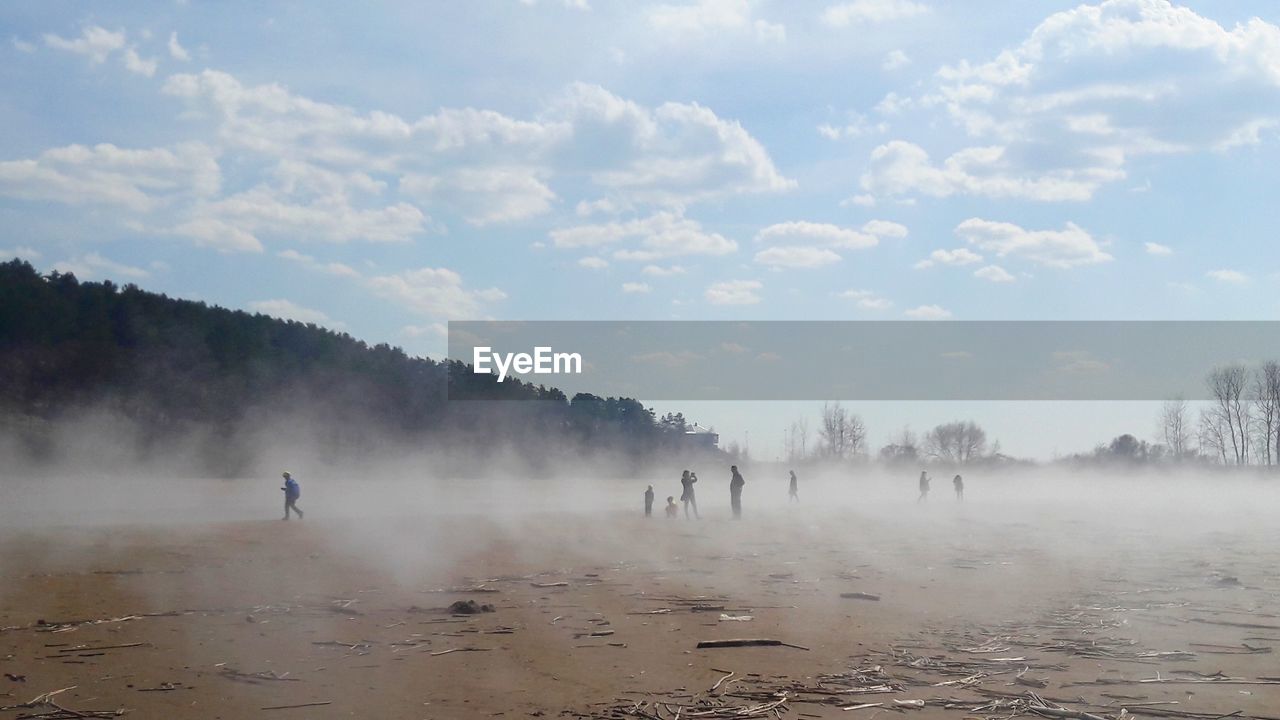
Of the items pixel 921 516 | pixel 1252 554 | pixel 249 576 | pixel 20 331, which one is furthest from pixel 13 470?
pixel 1252 554

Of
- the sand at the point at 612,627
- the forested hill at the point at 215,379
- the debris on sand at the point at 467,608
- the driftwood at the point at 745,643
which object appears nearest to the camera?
the sand at the point at 612,627

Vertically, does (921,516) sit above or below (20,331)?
below

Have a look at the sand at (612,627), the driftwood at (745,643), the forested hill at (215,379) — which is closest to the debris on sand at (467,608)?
the sand at (612,627)

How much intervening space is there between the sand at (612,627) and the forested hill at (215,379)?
78.8 ft

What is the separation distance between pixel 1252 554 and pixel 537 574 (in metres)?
15.7

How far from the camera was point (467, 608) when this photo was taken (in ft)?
40.3

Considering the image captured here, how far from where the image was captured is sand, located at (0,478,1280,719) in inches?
333

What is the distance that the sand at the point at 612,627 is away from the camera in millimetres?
8469

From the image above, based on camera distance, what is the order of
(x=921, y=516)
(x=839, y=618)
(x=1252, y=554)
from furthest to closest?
(x=921, y=516) < (x=1252, y=554) < (x=839, y=618)

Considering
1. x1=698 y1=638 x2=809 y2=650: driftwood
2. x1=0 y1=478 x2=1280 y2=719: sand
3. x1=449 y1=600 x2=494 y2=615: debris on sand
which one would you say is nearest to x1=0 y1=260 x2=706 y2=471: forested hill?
x1=0 y1=478 x2=1280 y2=719: sand

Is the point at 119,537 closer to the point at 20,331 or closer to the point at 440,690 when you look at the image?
the point at 440,690

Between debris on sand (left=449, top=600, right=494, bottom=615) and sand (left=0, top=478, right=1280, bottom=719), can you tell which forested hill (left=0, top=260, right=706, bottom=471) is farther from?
debris on sand (left=449, top=600, right=494, bottom=615)

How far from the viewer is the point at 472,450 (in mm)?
67250

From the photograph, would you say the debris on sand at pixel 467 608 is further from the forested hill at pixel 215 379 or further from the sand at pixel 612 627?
the forested hill at pixel 215 379
